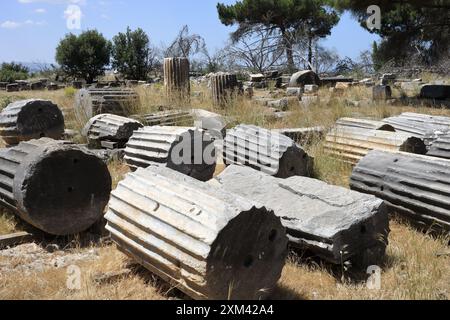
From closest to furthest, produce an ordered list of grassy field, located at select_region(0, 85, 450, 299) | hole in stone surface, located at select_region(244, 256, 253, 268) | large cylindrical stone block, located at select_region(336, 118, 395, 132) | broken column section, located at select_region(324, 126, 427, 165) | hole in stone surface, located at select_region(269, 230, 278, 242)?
hole in stone surface, located at select_region(244, 256, 253, 268) < hole in stone surface, located at select_region(269, 230, 278, 242) < grassy field, located at select_region(0, 85, 450, 299) < broken column section, located at select_region(324, 126, 427, 165) < large cylindrical stone block, located at select_region(336, 118, 395, 132)

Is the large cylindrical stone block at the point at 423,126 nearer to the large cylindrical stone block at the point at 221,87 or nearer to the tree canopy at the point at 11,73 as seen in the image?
the large cylindrical stone block at the point at 221,87

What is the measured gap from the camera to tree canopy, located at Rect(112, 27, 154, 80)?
24953 mm

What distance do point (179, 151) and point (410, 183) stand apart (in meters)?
2.52

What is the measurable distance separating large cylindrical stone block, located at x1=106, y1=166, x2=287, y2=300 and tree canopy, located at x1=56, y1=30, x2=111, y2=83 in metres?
23.8

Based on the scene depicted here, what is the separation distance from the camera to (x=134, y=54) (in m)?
24.9

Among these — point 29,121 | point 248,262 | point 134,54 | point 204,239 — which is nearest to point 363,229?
point 248,262

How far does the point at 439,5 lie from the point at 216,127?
756 centimetres

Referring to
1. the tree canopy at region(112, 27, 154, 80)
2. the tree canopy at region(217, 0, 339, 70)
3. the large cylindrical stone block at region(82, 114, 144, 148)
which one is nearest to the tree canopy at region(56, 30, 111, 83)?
the tree canopy at region(112, 27, 154, 80)

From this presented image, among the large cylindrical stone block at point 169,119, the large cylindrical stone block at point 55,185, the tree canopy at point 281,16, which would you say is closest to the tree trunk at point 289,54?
the tree canopy at point 281,16

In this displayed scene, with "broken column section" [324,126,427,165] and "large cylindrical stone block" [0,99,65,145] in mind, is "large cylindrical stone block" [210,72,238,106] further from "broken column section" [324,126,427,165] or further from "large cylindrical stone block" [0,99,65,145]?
"broken column section" [324,126,427,165]

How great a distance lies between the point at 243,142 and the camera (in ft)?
20.8

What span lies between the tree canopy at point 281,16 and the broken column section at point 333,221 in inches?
835

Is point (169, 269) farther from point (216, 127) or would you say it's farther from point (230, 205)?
point (216, 127)
